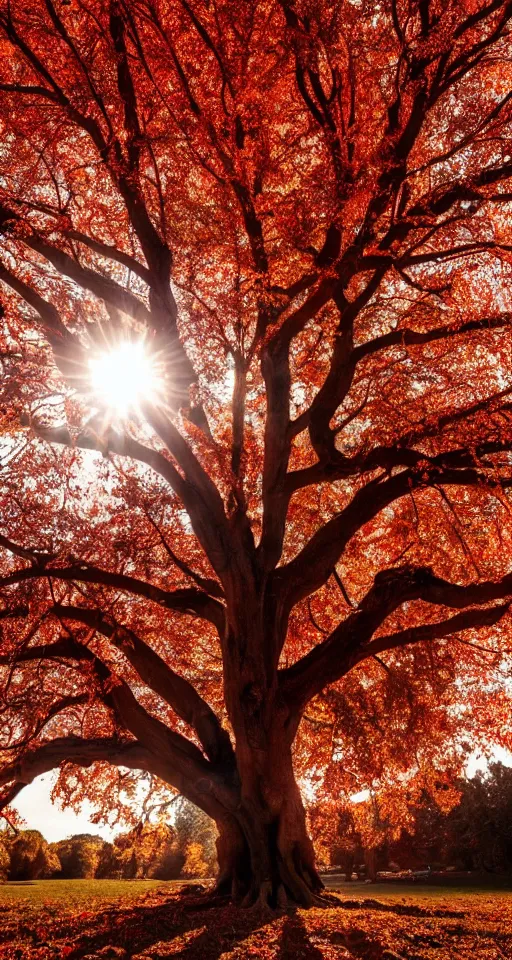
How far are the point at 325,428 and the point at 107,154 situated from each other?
505 centimetres

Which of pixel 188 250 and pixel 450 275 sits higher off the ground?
pixel 188 250

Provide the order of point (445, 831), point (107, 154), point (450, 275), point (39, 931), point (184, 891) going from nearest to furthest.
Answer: point (39, 931) → point (107, 154) → point (450, 275) → point (184, 891) → point (445, 831)

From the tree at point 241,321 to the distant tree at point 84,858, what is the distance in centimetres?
1933

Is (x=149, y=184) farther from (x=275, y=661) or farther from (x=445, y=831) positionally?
(x=445, y=831)

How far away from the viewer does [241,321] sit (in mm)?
11414

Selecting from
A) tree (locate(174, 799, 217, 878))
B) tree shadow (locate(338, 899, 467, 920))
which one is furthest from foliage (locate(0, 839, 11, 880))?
tree shadow (locate(338, 899, 467, 920))

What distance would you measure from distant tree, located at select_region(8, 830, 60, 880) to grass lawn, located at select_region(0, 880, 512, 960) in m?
15.2

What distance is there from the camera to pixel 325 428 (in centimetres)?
1029

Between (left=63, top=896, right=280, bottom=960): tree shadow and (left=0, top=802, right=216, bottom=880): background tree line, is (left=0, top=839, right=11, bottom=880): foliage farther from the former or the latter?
(left=63, top=896, right=280, bottom=960): tree shadow

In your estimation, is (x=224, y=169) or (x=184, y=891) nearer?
(x=224, y=169)

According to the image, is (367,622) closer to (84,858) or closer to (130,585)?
(130,585)

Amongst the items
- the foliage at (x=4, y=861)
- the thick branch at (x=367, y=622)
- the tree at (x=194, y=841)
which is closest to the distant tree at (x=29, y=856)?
the foliage at (x=4, y=861)

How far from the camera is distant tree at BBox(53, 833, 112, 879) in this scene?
27172 mm

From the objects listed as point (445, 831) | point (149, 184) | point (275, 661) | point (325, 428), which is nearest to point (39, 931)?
point (275, 661)
